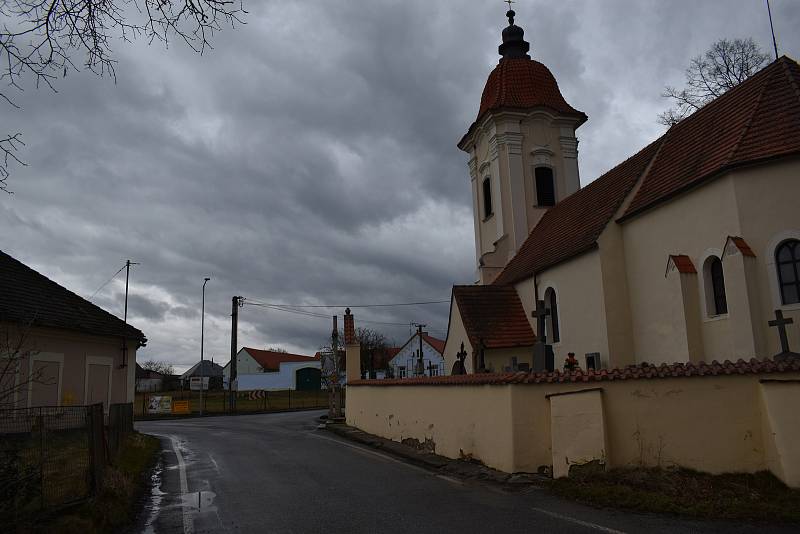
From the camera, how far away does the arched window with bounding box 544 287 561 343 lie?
20.2 meters

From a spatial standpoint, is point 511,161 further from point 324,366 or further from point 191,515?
point 324,366

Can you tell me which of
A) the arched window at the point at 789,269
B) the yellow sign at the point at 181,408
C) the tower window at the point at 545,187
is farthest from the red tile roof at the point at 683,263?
the yellow sign at the point at 181,408

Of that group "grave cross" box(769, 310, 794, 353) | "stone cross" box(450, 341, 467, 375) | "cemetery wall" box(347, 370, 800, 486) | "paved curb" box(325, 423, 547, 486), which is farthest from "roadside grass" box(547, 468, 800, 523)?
"stone cross" box(450, 341, 467, 375)

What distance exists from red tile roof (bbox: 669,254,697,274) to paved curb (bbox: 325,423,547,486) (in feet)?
21.2

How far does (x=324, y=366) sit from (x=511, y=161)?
6345 centimetres

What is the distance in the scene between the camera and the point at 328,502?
9.26 metres

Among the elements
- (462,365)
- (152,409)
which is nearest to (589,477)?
(462,365)

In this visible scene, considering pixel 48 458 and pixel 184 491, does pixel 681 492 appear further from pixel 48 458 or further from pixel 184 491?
pixel 48 458

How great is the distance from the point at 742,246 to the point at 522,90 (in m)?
18.2

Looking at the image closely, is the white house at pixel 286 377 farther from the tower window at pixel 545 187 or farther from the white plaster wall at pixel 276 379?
the tower window at pixel 545 187

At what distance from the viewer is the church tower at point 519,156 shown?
27.8 m

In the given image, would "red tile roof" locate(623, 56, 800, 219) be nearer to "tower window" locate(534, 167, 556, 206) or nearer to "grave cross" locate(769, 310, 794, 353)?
"grave cross" locate(769, 310, 794, 353)

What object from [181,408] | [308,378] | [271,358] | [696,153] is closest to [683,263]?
[696,153]

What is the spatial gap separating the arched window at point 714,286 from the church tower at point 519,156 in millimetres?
13159
